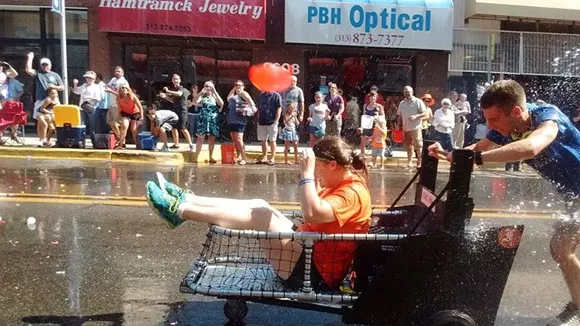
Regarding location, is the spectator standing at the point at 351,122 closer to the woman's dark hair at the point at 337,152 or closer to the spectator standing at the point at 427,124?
the spectator standing at the point at 427,124

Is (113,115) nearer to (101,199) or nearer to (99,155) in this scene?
(99,155)

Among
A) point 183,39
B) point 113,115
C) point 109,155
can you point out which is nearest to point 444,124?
point 109,155

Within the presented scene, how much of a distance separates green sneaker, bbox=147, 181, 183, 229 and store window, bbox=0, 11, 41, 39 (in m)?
14.9

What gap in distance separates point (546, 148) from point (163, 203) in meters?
2.24

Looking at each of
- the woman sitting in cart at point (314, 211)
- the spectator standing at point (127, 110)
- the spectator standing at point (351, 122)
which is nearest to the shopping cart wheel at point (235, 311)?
the woman sitting in cart at point (314, 211)

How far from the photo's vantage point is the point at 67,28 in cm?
1681

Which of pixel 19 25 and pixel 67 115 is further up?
pixel 19 25

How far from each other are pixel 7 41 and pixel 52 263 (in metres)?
13.8

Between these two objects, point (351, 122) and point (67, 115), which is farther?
point (351, 122)

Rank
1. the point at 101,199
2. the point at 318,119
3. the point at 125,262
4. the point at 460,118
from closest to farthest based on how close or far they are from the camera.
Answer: the point at 125,262
the point at 101,199
the point at 318,119
the point at 460,118

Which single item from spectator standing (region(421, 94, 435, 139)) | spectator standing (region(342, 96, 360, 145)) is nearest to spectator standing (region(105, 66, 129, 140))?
spectator standing (region(342, 96, 360, 145))

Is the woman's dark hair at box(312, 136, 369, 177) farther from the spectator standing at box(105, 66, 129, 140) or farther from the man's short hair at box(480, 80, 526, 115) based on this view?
the spectator standing at box(105, 66, 129, 140)

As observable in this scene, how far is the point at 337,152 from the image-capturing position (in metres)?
3.61

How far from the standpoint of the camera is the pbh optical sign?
1597 cm
